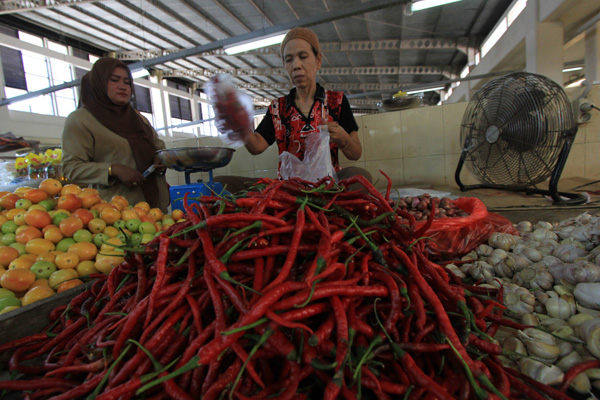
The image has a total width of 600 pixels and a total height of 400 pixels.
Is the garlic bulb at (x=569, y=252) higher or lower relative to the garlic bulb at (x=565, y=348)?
higher

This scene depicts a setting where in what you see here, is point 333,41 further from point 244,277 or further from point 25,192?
point 244,277

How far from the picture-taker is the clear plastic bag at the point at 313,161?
2.11 m

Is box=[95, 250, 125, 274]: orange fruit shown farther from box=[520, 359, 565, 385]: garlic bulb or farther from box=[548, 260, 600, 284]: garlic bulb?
box=[548, 260, 600, 284]: garlic bulb

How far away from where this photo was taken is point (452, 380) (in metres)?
0.67

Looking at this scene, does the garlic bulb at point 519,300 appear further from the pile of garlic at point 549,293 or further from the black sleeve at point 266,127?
the black sleeve at point 266,127

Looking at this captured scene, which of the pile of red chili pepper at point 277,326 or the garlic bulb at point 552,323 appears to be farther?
the garlic bulb at point 552,323

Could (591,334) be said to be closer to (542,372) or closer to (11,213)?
(542,372)

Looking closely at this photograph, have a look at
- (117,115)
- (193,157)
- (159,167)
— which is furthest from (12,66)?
(193,157)

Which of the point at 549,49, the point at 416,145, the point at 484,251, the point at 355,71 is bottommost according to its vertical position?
the point at 484,251

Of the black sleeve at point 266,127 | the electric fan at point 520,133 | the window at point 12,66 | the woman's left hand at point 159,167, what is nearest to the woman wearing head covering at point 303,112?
the black sleeve at point 266,127

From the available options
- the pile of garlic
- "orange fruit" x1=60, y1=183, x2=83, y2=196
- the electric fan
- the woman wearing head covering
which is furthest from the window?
the pile of garlic

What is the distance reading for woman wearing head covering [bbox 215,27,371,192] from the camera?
2154 millimetres

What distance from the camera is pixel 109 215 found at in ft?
5.23

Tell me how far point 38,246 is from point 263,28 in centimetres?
501
